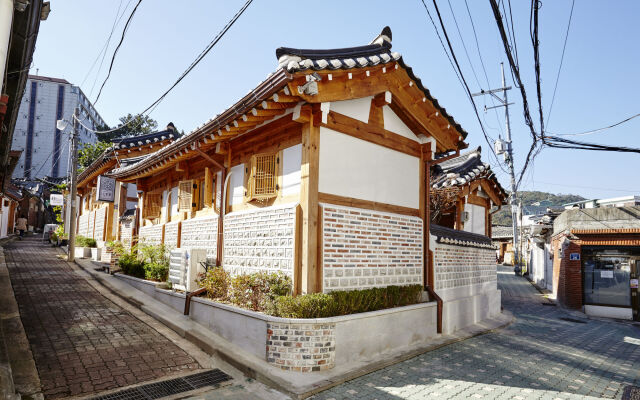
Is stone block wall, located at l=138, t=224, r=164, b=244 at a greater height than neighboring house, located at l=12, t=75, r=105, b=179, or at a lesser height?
lesser

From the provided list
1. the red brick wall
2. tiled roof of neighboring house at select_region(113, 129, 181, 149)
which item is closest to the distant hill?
the red brick wall

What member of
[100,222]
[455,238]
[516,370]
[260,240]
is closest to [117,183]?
[100,222]

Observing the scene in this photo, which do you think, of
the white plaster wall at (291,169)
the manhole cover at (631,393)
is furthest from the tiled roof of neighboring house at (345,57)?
the manhole cover at (631,393)

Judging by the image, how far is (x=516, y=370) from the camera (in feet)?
20.0

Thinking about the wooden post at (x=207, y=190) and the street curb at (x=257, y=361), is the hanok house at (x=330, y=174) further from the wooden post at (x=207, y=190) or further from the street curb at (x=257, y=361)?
the street curb at (x=257, y=361)

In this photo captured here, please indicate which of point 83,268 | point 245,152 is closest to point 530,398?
point 245,152

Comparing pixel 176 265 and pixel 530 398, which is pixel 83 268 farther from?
pixel 530 398

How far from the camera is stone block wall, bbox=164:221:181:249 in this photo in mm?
10266

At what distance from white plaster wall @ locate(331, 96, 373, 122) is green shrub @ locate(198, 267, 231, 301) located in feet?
12.7

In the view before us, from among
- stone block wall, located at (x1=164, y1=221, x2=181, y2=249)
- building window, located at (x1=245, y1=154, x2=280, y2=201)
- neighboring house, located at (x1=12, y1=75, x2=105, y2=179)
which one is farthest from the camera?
neighboring house, located at (x1=12, y1=75, x2=105, y2=179)

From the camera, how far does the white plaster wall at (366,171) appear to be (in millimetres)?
6416

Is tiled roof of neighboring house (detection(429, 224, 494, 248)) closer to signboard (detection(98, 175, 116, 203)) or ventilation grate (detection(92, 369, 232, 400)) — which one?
ventilation grate (detection(92, 369, 232, 400))

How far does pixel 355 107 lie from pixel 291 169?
5.71ft

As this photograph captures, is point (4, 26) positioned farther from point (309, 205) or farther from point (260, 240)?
point (260, 240)
